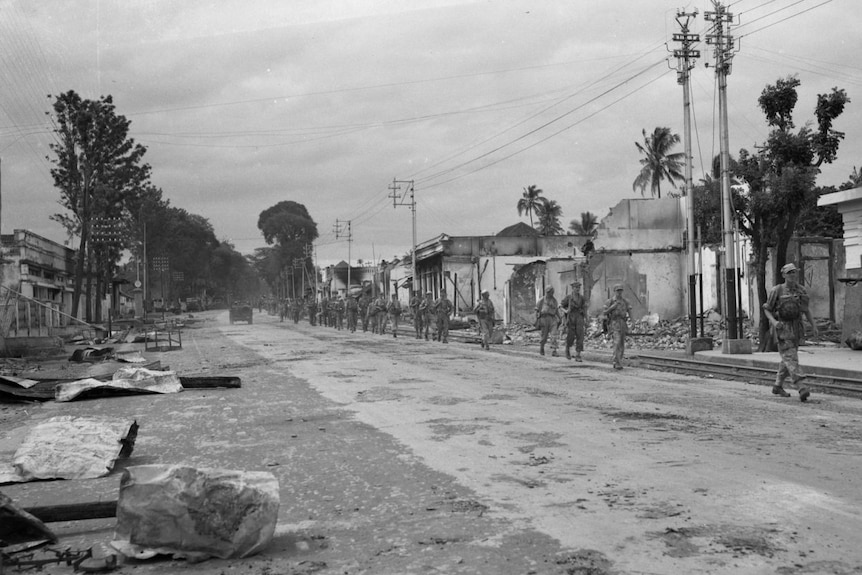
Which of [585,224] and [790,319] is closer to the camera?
[790,319]

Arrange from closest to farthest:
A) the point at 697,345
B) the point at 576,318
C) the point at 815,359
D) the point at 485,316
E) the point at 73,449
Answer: the point at 73,449 < the point at 815,359 < the point at 576,318 < the point at 697,345 < the point at 485,316

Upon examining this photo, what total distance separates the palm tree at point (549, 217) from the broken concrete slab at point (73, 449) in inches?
3108

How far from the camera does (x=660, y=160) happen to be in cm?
5775

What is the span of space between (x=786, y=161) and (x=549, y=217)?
65.2 meters

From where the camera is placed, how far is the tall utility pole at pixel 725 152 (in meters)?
19.5

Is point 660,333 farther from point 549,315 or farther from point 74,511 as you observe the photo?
point 74,511

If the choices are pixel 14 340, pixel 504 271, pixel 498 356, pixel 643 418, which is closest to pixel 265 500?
pixel 643 418

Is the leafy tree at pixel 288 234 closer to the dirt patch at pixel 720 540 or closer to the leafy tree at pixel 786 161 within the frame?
the leafy tree at pixel 786 161

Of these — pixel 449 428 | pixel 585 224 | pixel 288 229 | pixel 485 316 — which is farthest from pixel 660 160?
pixel 288 229

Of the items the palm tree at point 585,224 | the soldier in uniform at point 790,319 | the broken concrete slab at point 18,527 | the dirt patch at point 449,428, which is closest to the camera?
the broken concrete slab at point 18,527

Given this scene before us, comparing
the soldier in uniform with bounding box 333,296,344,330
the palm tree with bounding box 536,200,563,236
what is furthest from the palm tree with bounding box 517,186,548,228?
the soldier in uniform with bounding box 333,296,344,330

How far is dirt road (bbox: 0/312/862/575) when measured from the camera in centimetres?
399

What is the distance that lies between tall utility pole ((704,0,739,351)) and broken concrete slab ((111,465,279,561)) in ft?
56.8

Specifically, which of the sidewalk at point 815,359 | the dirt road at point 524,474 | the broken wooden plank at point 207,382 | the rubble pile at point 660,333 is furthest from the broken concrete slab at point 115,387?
the rubble pile at point 660,333
